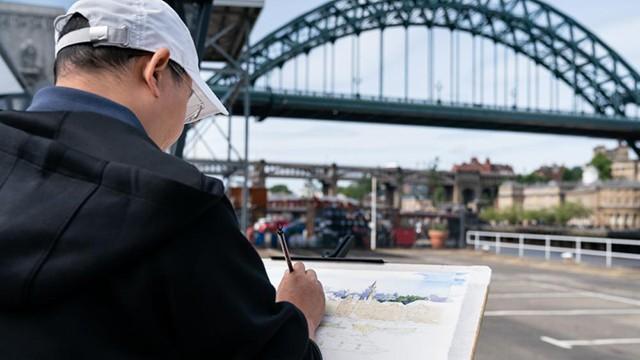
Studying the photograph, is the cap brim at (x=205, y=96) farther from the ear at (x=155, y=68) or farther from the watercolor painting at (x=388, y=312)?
the watercolor painting at (x=388, y=312)

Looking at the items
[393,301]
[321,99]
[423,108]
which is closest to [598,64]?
Result: [423,108]

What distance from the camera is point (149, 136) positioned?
46.1 inches

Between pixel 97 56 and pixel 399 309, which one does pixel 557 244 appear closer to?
pixel 399 309

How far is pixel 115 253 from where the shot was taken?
94cm

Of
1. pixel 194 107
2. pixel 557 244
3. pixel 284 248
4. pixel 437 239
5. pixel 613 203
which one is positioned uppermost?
pixel 194 107

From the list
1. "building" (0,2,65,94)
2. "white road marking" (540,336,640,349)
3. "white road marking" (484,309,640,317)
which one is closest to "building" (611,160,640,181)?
"white road marking" (484,309,640,317)

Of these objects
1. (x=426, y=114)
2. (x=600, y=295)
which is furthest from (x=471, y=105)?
(x=600, y=295)

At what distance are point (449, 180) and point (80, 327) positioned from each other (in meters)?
104

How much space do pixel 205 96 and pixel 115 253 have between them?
1.64 ft

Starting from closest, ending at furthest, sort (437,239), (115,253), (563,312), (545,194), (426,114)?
(115,253) → (563,312) → (437,239) → (426,114) → (545,194)

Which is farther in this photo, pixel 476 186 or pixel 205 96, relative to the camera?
pixel 476 186

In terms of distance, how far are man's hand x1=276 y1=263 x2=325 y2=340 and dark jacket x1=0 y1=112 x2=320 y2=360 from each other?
1.09ft

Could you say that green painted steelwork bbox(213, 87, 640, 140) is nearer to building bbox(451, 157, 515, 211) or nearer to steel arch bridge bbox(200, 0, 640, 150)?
steel arch bridge bbox(200, 0, 640, 150)

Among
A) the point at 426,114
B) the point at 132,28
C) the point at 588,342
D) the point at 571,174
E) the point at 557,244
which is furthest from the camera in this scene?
the point at 571,174
